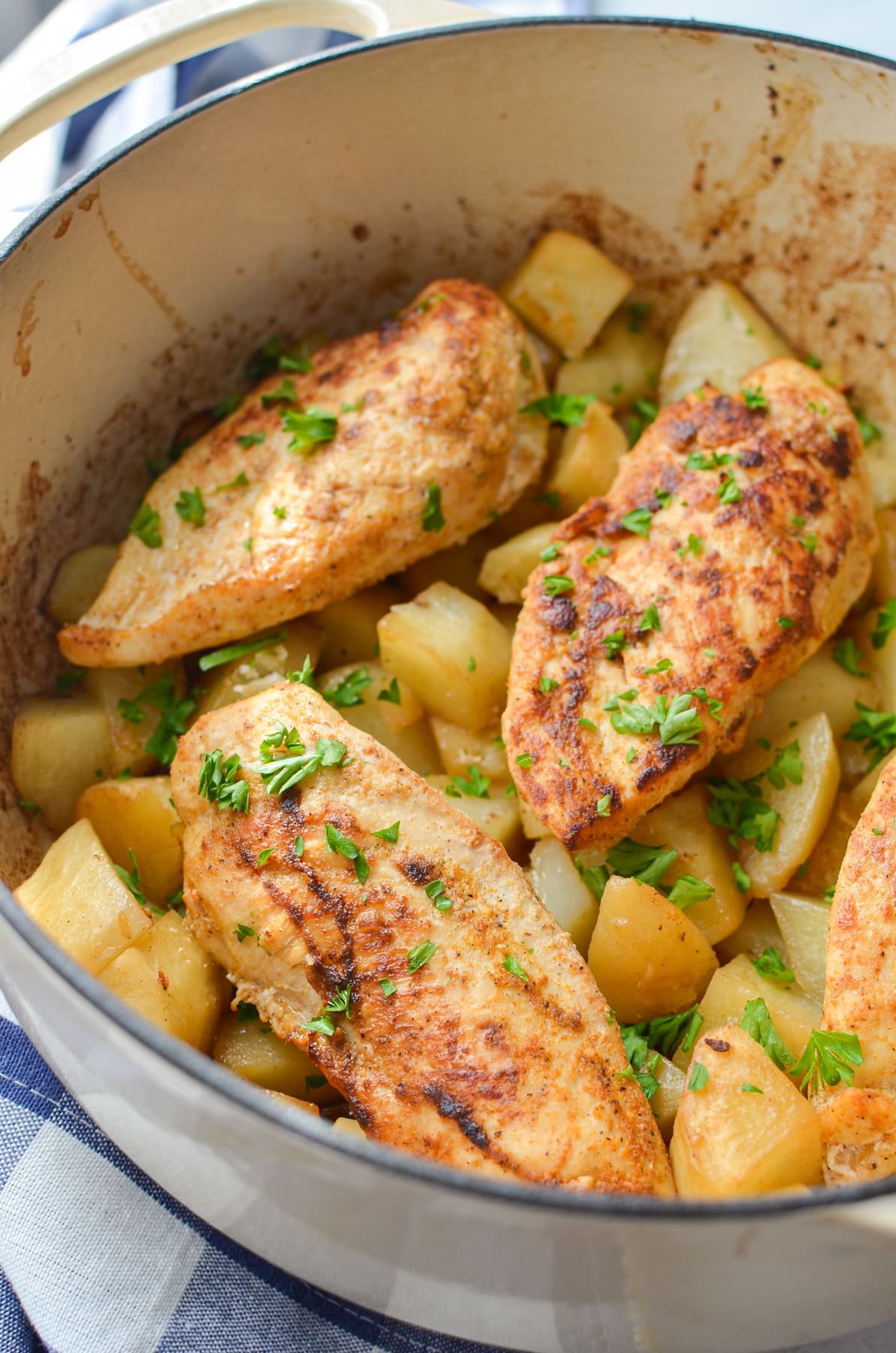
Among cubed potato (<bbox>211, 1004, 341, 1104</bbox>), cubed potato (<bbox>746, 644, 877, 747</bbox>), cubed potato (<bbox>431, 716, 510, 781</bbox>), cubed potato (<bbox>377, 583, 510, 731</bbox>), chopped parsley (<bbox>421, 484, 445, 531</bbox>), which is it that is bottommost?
cubed potato (<bbox>746, 644, 877, 747</bbox>)

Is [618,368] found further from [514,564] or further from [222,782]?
[222,782]

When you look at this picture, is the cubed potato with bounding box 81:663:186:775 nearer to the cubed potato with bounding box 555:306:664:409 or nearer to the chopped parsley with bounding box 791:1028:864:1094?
the cubed potato with bounding box 555:306:664:409

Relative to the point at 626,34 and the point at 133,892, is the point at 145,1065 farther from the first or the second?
the point at 626,34

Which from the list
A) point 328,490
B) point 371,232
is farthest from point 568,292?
point 328,490

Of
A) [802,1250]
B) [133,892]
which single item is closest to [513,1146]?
[802,1250]

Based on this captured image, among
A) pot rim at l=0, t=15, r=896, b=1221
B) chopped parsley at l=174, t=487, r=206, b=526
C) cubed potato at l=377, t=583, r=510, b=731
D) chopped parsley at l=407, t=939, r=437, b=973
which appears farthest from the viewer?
chopped parsley at l=174, t=487, r=206, b=526

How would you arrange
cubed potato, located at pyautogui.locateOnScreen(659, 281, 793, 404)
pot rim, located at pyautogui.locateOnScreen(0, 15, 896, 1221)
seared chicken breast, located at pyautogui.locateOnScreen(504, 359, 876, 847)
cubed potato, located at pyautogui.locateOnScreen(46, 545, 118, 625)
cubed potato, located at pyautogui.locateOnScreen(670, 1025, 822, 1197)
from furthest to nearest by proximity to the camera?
cubed potato, located at pyautogui.locateOnScreen(659, 281, 793, 404), cubed potato, located at pyautogui.locateOnScreen(46, 545, 118, 625), seared chicken breast, located at pyautogui.locateOnScreen(504, 359, 876, 847), cubed potato, located at pyautogui.locateOnScreen(670, 1025, 822, 1197), pot rim, located at pyautogui.locateOnScreen(0, 15, 896, 1221)

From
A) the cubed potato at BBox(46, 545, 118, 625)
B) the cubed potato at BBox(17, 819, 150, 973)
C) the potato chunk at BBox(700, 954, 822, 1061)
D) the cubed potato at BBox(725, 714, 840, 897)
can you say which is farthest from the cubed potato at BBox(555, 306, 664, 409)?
the cubed potato at BBox(17, 819, 150, 973)
